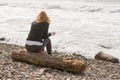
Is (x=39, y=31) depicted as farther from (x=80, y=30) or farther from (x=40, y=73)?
(x=80, y=30)

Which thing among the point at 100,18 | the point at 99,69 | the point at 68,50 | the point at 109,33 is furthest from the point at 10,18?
the point at 99,69

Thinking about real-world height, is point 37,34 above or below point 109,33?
above

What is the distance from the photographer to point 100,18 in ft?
75.9

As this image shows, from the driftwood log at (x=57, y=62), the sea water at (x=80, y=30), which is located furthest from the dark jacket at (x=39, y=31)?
the sea water at (x=80, y=30)

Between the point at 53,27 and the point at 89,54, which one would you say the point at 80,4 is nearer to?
the point at 53,27

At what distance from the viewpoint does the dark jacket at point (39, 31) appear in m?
8.45

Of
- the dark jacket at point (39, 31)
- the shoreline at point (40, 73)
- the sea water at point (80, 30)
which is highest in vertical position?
the dark jacket at point (39, 31)

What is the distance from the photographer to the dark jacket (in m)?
8.45

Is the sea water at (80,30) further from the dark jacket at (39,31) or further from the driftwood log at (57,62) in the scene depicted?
the driftwood log at (57,62)

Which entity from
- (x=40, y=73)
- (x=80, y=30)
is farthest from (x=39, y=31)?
Result: (x=80, y=30)

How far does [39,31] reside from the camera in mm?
8469

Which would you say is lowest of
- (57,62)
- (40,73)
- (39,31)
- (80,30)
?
(80,30)

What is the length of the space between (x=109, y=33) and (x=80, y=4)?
1379cm

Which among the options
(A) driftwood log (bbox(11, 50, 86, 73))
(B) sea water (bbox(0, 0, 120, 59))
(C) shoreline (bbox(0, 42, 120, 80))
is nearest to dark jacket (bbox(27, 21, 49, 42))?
(A) driftwood log (bbox(11, 50, 86, 73))
